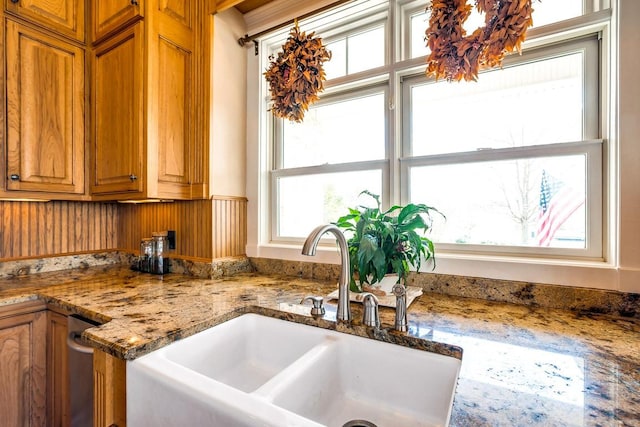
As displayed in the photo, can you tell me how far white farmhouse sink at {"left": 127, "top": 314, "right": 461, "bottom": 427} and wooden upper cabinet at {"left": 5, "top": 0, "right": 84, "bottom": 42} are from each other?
1824 mm

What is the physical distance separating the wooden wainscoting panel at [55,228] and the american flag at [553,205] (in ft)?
8.32

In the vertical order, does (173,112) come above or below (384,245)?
above

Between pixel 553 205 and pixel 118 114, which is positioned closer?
pixel 553 205

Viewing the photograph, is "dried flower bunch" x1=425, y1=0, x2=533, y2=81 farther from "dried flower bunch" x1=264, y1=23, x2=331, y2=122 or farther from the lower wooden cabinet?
the lower wooden cabinet

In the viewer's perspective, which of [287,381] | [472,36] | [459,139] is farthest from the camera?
[459,139]

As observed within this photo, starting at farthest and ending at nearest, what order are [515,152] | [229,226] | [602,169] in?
1. [229,226]
2. [515,152]
3. [602,169]

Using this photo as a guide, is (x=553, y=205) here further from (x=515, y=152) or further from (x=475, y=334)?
(x=475, y=334)

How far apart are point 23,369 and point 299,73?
170 cm

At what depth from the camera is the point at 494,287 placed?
4.10ft

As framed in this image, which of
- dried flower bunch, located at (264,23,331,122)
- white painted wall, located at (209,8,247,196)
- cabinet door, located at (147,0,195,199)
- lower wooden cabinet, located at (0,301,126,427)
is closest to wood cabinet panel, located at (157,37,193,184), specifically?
cabinet door, located at (147,0,195,199)

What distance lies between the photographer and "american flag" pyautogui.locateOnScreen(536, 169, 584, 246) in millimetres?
1219

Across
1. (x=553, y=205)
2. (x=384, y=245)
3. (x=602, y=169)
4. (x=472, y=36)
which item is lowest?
(x=384, y=245)

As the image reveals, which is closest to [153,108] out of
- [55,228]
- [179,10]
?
[179,10]

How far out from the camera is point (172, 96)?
1645 mm
